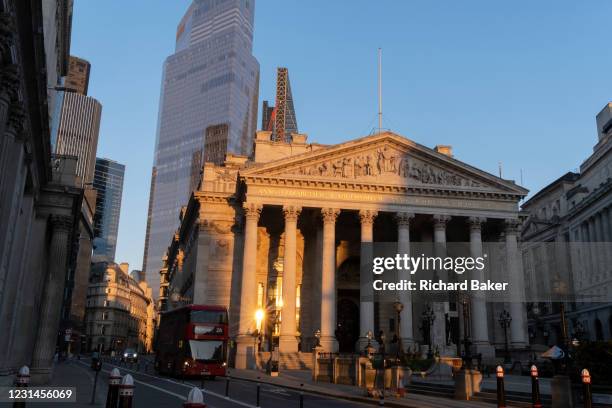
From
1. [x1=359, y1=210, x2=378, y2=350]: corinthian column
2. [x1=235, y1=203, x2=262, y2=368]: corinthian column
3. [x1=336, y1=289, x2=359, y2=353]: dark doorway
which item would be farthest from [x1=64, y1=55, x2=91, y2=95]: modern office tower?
[x1=359, y1=210, x2=378, y2=350]: corinthian column

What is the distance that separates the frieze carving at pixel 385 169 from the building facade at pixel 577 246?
14847 mm

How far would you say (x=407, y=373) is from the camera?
30094 mm

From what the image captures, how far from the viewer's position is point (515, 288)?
161ft

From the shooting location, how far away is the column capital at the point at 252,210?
45.6 meters

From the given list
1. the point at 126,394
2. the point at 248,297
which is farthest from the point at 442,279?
the point at 126,394

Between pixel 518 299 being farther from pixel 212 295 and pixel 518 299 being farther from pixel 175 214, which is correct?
pixel 175 214

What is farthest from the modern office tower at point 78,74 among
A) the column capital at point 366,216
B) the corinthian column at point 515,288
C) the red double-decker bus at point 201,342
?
the red double-decker bus at point 201,342

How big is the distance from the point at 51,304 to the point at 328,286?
21716mm

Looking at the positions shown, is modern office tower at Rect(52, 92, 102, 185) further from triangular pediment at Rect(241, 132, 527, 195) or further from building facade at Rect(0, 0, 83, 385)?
building facade at Rect(0, 0, 83, 385)

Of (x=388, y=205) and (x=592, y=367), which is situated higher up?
(x=388, y=205)

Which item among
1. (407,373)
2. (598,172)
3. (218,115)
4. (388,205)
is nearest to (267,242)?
(388,205)

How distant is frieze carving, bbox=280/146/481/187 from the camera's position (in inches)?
1866

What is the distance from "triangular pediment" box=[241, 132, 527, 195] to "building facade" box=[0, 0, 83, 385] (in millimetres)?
18209

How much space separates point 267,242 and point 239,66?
492 ft
